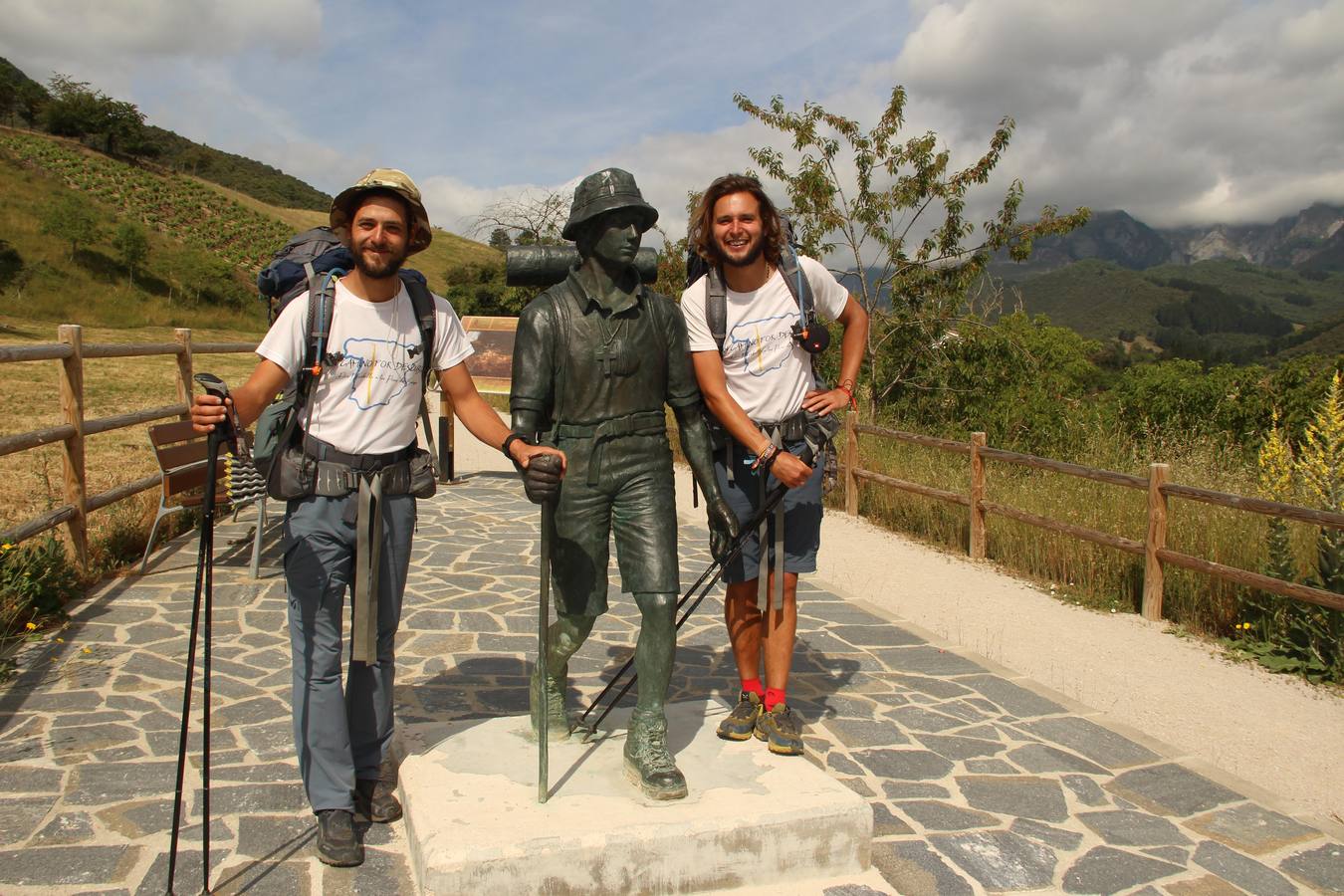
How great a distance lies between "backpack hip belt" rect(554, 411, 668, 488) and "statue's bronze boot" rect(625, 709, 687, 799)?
815 millimetres

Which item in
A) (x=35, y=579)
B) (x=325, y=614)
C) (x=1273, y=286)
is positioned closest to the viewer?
(x=325, y=614)

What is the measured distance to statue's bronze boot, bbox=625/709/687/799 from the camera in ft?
10.8

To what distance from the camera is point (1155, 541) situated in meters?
6.84

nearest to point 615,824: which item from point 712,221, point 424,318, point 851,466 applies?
point 424,318

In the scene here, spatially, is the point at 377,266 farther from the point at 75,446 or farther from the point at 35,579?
the point at 75,446

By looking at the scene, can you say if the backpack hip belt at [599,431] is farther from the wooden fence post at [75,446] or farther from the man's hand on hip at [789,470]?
the wooden fence post at [75,446]

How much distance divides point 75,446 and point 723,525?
516 cm

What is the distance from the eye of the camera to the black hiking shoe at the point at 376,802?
11.6ft

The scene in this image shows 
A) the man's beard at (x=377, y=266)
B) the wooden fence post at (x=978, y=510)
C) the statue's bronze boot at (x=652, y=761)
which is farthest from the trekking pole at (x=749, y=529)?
the wooden fence post at (x=978, y=510)

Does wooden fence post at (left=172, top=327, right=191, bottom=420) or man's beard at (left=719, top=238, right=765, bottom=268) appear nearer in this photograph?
man's beard at (left=719, top=238, right=765, bottom=268)

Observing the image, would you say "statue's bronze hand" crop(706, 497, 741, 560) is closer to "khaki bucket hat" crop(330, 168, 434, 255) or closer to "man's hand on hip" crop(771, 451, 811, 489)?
"man's hand on hip" crop(771, 451, 811, 489)

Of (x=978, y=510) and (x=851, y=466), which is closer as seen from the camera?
(x=978, y=510)

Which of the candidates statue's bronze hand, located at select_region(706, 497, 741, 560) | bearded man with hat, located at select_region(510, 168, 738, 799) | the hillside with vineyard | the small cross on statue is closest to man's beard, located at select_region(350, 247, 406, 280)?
bearded man with hat, located at select_region(510, 168, 738, 799)

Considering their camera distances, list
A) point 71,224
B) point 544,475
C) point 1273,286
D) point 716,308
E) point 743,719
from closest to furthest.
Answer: point 544,475 → point 716,308 → point 743,719 → point 71,224 → point 1273,286
